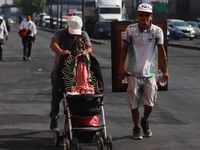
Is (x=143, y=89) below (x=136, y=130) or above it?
above

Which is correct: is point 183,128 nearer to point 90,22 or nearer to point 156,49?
point 156,49

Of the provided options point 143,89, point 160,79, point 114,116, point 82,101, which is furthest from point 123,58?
point 114,116

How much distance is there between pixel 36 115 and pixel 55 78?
9.45 feet

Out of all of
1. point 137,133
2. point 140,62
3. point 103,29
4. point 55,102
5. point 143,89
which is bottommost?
point 103,29

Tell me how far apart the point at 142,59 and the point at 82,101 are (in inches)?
56.8

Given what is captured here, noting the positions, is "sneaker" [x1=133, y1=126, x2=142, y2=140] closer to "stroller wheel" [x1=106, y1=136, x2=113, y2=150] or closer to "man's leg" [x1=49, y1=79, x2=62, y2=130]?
"man's leg" [x1=49, y1=79, x2=62, y2=130]

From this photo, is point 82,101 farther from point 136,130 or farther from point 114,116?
point 114,116

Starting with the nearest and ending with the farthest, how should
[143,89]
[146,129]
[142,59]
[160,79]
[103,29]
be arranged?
[142,59]
[143,89]
[146,129]
[160,79]
[103,29]

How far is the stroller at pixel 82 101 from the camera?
821 cm

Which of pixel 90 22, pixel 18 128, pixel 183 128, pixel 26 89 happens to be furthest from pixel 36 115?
pixel 90 22

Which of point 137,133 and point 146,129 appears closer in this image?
point 137,133

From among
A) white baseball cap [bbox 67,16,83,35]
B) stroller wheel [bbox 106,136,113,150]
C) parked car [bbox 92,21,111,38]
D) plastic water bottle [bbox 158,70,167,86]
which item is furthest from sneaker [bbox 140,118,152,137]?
parked car [bbox 92,21,111,38]

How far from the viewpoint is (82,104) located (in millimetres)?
8281

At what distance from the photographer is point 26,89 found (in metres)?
16.0
